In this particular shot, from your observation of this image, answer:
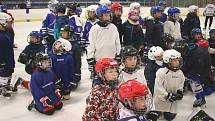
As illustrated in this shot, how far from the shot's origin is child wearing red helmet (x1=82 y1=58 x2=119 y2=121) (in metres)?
2.61

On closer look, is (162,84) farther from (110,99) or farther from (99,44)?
(110,99)

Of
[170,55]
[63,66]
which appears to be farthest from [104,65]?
[63,66]

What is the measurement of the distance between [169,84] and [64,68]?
1.63 meters

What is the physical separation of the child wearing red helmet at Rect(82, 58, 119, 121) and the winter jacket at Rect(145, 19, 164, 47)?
131 inches

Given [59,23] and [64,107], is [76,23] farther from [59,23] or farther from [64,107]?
[64,107]

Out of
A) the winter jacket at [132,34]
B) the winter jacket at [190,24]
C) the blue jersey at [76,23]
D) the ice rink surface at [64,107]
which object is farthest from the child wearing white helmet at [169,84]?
the winter jacket at [190,24]

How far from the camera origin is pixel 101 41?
170 inches

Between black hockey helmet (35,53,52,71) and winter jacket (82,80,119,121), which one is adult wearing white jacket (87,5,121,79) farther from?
→ winter jacket (82,80,119,121)

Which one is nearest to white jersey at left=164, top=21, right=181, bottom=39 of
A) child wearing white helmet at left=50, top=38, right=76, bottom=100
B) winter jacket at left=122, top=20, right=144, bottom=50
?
winter jacket at left=122, top=20, right=144, bottom=50

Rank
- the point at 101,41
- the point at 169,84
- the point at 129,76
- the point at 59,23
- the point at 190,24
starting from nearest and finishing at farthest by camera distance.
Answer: the point at 129,76
the point at 169,84
the point at 101,41
the point at 59,23
the point at 190,24

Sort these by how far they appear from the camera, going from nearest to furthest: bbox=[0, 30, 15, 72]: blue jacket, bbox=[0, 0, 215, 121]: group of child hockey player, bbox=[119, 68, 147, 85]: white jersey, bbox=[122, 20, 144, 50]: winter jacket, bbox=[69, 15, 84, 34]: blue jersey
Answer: bbox=[0, 0, 215, 121]: group of child hockey player < bbox=[119, 68, 147, 85]: white jersey < bbox=[0, 30, 15, 72]: blue jacket < bbox=[122, 20, 144, 50]: winter jacket < bbox=[69, 15, 84, 34]: blue jersey

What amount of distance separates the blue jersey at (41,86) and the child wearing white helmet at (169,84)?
Result: 1.41 meters

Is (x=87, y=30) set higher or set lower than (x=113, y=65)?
higher

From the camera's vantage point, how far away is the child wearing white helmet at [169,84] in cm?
388
